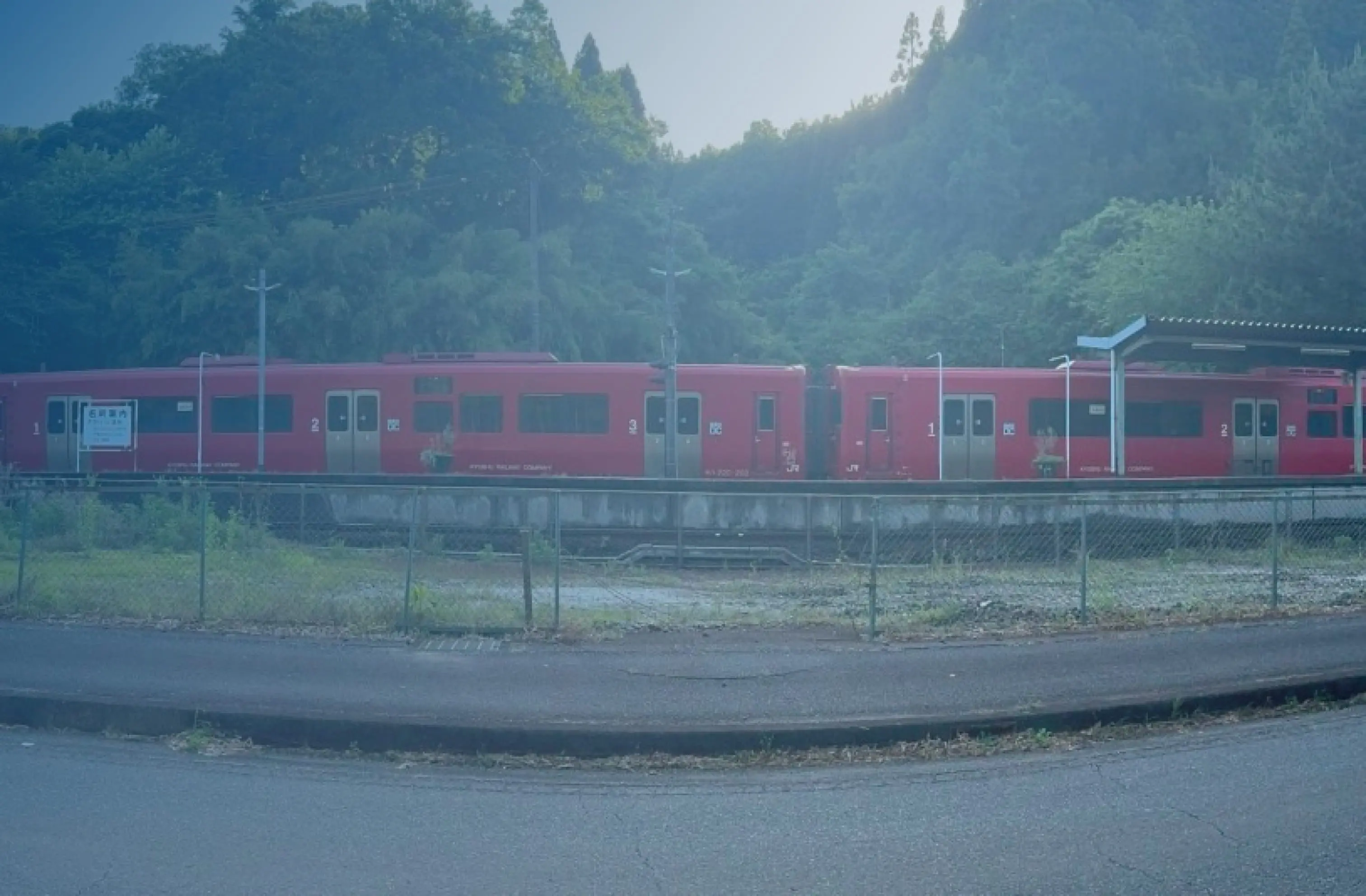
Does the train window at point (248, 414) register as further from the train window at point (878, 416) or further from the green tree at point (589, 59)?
the green tree at point (589, 59)

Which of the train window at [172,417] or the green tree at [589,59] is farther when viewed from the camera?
the green tree at [589,59]

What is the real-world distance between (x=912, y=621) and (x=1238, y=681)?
144 inches

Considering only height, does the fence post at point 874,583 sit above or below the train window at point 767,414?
below

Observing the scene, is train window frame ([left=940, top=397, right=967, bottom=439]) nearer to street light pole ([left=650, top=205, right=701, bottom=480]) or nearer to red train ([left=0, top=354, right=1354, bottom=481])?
red train ([left=0, top=354, right=1354, bottom=481])

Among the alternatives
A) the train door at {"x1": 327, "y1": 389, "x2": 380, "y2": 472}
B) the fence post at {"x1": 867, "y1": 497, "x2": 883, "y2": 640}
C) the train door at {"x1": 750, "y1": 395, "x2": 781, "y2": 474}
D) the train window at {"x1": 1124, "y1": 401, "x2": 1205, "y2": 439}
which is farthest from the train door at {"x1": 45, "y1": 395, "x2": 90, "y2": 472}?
the fence post at {"x1": 867, "y1": 497, "x2": 883, "y2": 640}

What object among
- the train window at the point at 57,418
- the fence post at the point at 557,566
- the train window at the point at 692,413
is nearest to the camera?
the fence post at the point at 557,566

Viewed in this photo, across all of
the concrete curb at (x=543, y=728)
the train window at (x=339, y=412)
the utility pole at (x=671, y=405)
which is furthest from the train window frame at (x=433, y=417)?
the concrete curb at (x=543, y=728)

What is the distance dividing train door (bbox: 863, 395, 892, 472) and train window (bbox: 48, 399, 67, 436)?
19.4m

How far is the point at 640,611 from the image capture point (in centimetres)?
1487

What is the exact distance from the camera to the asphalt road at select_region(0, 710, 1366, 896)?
6609 mm

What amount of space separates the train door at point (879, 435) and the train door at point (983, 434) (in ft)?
6.35

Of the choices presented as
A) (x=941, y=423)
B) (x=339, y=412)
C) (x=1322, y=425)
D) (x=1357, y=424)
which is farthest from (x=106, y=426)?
(x=1322, y=425)

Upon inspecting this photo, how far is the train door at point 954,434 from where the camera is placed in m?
30.8

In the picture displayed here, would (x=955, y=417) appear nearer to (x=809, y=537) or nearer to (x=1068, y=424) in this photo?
(x=1068, y=424)
